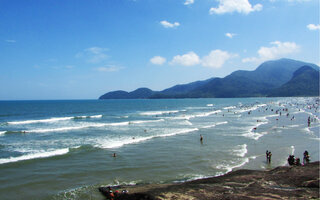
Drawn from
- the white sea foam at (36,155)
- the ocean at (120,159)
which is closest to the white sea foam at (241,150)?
the ocean at (120,159)

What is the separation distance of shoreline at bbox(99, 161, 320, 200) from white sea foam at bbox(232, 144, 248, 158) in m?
7.77

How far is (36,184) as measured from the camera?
52.1 feet

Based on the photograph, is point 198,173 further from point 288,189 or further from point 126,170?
point 288,189

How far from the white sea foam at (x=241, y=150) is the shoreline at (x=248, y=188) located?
777cm

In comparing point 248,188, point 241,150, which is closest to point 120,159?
point 248,188

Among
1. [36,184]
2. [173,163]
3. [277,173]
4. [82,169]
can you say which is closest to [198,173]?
[173,163]

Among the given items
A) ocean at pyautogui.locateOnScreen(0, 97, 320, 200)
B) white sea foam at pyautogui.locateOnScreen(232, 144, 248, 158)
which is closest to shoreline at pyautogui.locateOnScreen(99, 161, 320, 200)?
ocean at pyautogui.locateOnScreen(0, 97, 320, 200)

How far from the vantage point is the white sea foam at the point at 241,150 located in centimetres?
2356

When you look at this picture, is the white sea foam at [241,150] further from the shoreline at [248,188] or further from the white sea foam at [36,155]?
the white sea foam at [36,155]

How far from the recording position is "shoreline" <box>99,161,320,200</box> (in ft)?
37.2

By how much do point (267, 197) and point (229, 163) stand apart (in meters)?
9.70

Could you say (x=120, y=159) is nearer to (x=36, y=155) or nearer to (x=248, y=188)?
(x=36, y=155)

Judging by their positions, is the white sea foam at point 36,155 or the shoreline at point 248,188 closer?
the shoreline at point 248,188

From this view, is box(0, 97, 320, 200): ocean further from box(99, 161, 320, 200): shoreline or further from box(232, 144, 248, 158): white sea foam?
box(99, 161, 320, 200): shoreline
